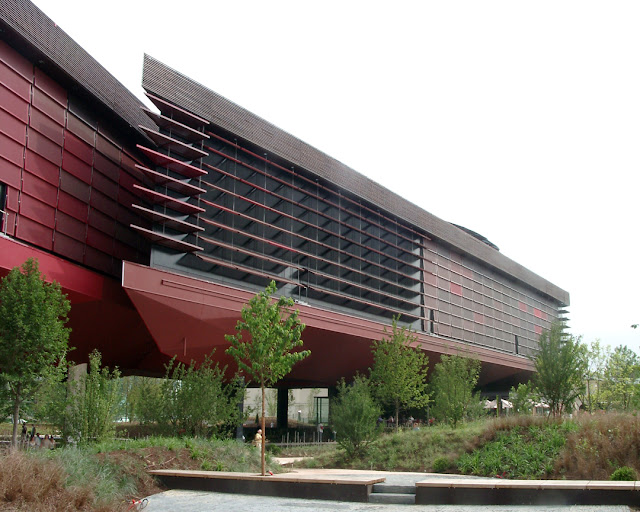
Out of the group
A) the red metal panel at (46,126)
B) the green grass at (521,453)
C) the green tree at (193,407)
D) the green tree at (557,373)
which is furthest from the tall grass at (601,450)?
the red metal panel at (46,126)

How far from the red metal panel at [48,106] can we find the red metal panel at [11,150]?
2.65 m

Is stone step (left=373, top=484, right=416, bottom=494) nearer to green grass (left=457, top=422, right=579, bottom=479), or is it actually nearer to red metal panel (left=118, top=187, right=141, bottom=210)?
green grass (left=457, top=422, right=579, bottom=479)

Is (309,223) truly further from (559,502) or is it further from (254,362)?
(559,502)

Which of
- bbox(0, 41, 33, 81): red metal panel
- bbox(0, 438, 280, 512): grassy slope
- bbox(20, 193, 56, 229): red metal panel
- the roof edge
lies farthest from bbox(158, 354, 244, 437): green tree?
the roof edge

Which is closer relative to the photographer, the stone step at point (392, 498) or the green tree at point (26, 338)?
the stone step at point (392, 498)

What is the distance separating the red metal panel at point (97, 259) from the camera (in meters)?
34.8

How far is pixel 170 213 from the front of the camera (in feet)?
117

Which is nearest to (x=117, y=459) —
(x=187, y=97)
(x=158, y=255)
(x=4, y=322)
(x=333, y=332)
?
(x=4, y=322)

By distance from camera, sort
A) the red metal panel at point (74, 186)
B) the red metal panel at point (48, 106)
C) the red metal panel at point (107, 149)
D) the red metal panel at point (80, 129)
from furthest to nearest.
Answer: the red metal panel at point (107, 149)
the red metal panel at point (80, 129)
the red metal panel at point (74, 186)
the red metal panel at point (48, 106)

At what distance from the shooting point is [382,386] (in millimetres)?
38938

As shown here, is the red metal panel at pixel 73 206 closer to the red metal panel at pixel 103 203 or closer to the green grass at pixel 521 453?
the red metal panel at pixel 103 203

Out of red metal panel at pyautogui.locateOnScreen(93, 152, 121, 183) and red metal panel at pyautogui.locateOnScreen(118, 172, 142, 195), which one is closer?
red metal panel at pyautogui.locateOnScreen(93, 152, 121, 183)

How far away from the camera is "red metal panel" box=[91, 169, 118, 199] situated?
36125mm

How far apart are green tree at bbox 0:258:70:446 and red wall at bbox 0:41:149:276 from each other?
7.06 m
